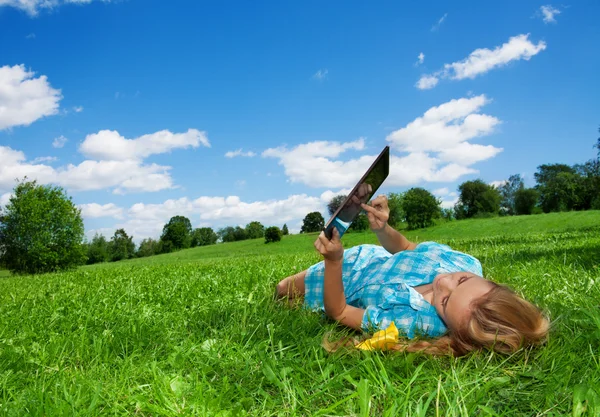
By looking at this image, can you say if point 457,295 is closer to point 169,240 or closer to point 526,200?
point 169,240

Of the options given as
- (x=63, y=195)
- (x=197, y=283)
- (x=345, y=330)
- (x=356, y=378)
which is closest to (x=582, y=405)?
(x=356, y=378)

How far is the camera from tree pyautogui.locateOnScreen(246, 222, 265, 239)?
69.2 metres

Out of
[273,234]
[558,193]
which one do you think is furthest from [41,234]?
[558,193]

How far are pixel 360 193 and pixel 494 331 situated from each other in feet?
4.08

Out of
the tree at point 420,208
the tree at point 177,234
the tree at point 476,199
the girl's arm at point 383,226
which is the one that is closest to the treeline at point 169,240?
the tree at point 177,234

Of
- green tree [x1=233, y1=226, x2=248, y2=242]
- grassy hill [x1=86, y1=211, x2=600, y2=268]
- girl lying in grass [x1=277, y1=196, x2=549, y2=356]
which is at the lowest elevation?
grassy hill [x1=86, y1=211, x2=600, y2=268]

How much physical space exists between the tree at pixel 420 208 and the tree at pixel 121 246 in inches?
2045

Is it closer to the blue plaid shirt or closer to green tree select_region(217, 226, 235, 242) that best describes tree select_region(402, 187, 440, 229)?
green tree select_region(217, 226, 235, 242)

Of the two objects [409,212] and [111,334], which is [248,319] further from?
[409,212]

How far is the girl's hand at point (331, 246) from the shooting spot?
124 inches

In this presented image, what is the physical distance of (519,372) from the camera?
8.40 feet

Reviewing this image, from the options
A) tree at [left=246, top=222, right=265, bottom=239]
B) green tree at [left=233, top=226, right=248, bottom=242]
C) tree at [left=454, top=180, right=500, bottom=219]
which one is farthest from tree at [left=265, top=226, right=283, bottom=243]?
tree at [left=454, top=180, right=500, bottom=219]

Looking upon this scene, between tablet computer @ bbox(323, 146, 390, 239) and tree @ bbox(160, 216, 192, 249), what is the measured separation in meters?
79.5

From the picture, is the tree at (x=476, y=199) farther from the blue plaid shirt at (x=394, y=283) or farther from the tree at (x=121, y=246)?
the blue plaid shirt at (x=394, y=283)
